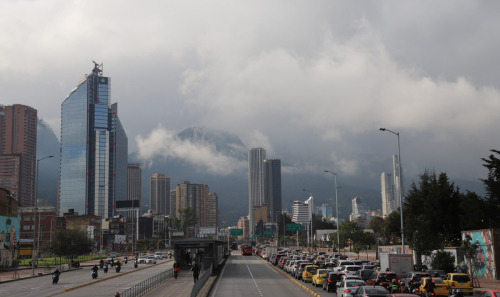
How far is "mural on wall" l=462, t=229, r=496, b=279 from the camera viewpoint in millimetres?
45375

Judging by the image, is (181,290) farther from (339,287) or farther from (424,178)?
(424,178)

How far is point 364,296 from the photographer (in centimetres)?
2480

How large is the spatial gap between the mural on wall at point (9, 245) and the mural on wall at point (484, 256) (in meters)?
65.0

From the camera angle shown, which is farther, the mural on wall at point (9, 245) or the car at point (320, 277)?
the mural on wall at point (9, 245)

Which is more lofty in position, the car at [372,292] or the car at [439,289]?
the car at [372,292]

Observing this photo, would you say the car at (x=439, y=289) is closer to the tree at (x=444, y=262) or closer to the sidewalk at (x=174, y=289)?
the sidewalk at (x=174, y=289)

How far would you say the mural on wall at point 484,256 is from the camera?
45.4 meters

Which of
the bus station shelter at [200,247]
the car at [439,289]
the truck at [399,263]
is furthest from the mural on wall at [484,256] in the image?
the bus station shelter at [200,247]

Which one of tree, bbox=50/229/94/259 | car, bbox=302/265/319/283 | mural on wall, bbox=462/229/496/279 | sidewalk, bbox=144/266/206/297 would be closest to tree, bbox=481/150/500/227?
mural on wall, bbox=462/229/496/279

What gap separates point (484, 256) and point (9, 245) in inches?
2671

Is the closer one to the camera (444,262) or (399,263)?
(399,263)

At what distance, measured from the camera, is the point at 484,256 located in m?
46.6

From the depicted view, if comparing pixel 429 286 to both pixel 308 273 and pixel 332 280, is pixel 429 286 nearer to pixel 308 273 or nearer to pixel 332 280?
pixel 332 280

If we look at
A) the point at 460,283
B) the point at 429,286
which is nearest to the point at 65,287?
the point at 429,286
